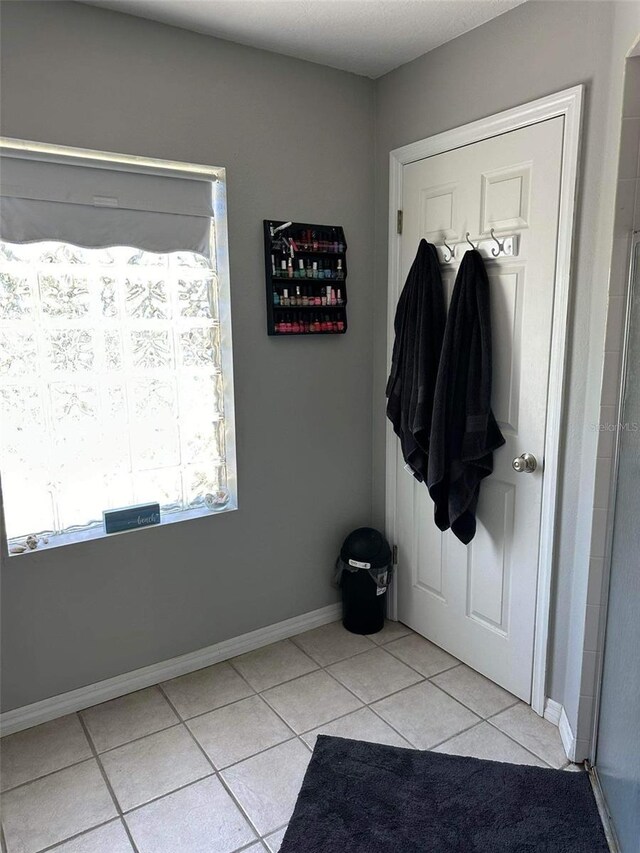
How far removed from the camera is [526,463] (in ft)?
7.19

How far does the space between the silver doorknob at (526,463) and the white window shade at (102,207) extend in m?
1.45

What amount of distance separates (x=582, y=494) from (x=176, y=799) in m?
1.63

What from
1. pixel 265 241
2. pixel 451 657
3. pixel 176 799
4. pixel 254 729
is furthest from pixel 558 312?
pixel 176 799

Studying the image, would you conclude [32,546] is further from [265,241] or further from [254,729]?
[265,241]

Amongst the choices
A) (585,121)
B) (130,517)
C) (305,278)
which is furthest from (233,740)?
(585,121)

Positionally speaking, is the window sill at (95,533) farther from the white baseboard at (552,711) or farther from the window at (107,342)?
the white baseboard at (552,711)

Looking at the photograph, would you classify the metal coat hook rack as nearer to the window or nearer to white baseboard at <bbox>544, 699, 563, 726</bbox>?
the window

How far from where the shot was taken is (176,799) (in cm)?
190

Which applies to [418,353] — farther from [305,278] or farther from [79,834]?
[79,834]

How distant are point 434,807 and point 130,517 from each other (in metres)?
1.46

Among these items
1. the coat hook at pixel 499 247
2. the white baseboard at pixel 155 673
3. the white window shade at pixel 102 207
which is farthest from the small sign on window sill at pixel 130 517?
the coat hook at pixel 499 247

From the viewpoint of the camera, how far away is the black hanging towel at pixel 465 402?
88.7 inches

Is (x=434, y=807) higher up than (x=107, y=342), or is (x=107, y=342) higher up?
(x=107, y=342)

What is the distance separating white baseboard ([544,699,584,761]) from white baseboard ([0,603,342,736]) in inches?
42.6
